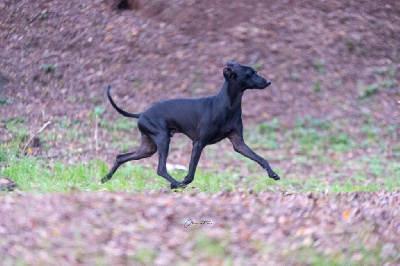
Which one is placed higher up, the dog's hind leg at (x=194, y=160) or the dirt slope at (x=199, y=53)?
the dog's hind leg at (x=194, y=160)

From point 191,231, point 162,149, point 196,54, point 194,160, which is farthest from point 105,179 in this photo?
point 196,54

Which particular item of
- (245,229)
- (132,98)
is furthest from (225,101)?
(132,98)

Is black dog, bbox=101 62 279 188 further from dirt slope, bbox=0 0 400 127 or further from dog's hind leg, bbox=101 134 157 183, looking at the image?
dirt slope, bbox=0 0 400 127

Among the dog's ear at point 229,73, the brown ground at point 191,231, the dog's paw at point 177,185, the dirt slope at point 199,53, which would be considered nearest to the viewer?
the brown ground at point 191,231

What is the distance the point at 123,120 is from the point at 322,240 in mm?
8048

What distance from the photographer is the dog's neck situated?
6.98 metres

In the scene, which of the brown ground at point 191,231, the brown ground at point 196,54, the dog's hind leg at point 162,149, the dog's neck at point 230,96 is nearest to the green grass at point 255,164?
the dog's hind leg at point 162,149

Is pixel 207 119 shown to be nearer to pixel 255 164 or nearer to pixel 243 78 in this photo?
pixel 243 78

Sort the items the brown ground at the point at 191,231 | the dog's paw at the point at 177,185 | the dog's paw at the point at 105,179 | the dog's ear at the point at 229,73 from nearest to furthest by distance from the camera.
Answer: the brown ground at the point at 191,231, the dog's paw at the point at 177,185, the dog's ear at the point at 229,73, the dog's paw at the point at 105,179

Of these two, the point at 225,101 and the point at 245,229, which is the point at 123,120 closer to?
the point at 225,101

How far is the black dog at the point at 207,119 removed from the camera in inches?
275

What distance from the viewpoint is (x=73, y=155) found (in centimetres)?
977

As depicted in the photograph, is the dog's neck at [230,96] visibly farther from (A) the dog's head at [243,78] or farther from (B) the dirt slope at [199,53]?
(B) the dirt slope at [199,53]

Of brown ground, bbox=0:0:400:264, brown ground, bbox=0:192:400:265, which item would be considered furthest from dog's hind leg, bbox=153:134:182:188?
brown ground, bbox=0:0:400:264
